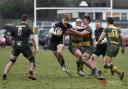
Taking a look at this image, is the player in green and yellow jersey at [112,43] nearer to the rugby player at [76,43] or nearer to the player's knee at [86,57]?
the player's knee at [86,57]

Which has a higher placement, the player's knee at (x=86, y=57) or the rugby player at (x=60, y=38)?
the rugby player at (x=60, y=38)

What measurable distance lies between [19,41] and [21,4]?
189 feet

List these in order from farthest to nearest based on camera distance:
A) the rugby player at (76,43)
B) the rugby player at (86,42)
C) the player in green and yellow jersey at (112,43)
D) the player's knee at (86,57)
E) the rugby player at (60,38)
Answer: the rugby player at (76,43)
the rugby player at (60,38)
the player's knee at (86,57)
the rugby player at (86,42)
the player in green and yellow jersey at (112,43)

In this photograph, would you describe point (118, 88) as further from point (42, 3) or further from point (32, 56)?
point (42, 3)

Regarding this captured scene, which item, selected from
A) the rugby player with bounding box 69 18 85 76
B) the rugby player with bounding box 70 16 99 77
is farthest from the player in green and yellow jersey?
the rugby player with bounding box 69 18 85 76

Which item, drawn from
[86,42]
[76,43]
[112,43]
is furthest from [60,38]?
[112,43]

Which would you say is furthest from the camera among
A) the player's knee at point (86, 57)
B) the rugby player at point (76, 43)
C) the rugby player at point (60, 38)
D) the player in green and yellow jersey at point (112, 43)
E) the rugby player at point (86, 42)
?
the rugby player at point (76, 43)

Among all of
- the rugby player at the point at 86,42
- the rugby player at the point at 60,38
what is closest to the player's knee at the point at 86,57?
the rugby player at the point at 86,42

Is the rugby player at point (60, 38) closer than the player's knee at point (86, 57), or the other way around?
the player's knee at point (86, 57)

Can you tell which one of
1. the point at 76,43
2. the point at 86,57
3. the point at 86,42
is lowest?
the point at 86,57

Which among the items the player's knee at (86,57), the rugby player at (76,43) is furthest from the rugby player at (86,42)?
the rugby player at (76,43)

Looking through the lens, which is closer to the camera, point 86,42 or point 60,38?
point 86,42

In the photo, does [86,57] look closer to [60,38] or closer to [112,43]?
[60,38]

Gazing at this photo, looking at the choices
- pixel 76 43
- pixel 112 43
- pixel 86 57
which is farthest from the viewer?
pixel 76 43
